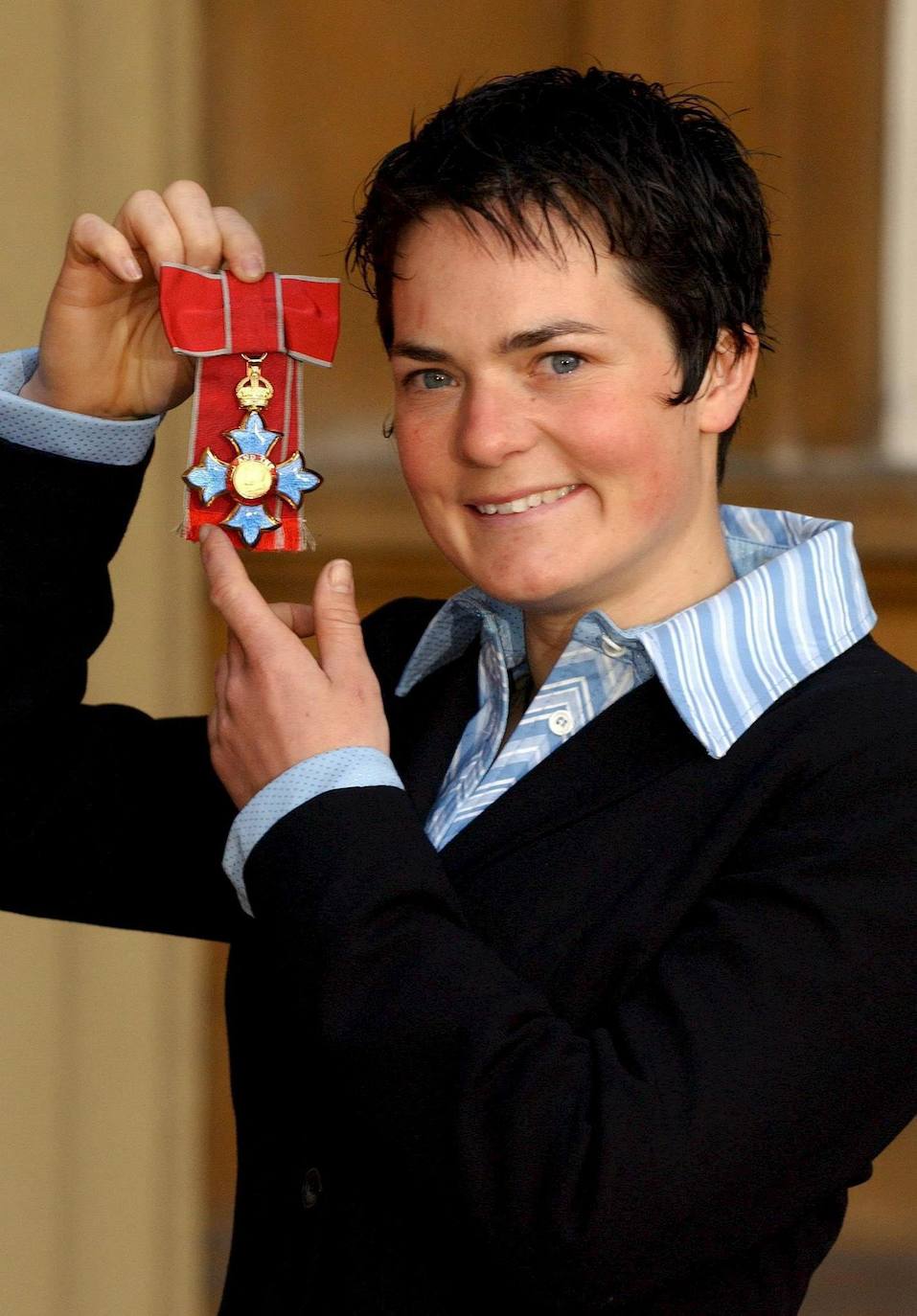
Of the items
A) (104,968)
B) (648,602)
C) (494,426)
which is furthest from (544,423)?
(104,968)

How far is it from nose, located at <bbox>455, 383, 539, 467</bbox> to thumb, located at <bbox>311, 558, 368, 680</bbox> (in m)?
0.12

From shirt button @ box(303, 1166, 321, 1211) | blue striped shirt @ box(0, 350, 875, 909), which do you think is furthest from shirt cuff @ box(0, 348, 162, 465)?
shirt button @ box(303, 1166, 321, 1211)

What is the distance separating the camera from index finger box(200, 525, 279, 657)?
124 cm

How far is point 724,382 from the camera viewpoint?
134cm

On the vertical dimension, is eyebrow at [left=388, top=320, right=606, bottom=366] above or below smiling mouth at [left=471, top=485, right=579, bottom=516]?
above

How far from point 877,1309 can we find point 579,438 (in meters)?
2.13

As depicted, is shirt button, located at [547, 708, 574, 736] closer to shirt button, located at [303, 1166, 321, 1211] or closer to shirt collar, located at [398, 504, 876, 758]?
shirt collar, located at [398, 504, 876, 758]

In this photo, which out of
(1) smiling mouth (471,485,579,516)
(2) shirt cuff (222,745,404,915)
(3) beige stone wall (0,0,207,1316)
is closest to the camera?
(2) shirt cuff (222,745,404,915)

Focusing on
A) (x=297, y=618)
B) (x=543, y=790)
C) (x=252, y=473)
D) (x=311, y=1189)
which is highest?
(x=252, y=473)

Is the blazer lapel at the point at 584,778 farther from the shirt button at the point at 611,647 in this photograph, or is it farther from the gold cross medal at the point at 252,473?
the gold cross medal at the point at 252,473

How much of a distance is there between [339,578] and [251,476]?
0.14m

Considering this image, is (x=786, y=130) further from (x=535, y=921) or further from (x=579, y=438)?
(x=535, y=921)

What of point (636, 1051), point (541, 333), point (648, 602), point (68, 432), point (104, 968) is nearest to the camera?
point (636, 1051)

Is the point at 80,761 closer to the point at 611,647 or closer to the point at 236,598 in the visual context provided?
the point at 236,598
